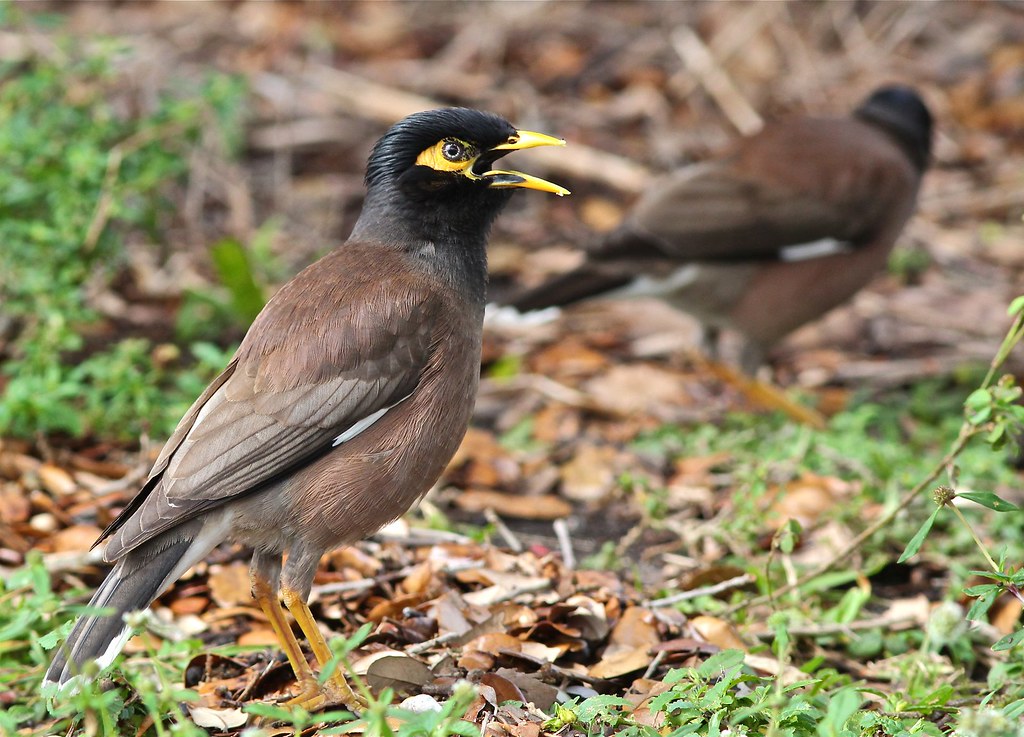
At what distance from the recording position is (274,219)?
812 centimetres

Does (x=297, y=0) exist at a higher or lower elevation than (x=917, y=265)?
higher

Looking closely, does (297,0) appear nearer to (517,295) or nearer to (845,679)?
(517,295)

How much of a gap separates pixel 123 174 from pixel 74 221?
0.54 m

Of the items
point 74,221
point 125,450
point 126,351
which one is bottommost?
point 125,450

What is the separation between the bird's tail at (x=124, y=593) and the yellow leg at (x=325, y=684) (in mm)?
300

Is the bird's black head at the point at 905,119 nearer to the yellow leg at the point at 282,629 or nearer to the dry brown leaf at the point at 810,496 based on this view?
the dry brown leaf at the point at 810,496

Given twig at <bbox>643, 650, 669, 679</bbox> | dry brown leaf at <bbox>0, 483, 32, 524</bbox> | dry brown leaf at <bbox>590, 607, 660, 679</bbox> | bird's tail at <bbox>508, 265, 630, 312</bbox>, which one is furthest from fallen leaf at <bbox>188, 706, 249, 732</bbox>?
bird's tail at <bbox>508, 265, 630, 312</bbox>

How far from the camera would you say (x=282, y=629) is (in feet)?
12.3

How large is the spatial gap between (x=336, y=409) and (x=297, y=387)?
0.13 m

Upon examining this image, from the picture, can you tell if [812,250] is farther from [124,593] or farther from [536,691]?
[124,593]

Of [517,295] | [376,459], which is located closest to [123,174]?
[517,295]

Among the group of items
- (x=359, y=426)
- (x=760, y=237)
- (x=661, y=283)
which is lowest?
(x=661, y=283)

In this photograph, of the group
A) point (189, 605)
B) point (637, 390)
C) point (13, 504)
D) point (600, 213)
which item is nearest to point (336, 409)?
point (189, 605)

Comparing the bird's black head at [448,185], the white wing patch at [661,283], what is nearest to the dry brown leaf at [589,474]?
the white wing patch at [661,283]
